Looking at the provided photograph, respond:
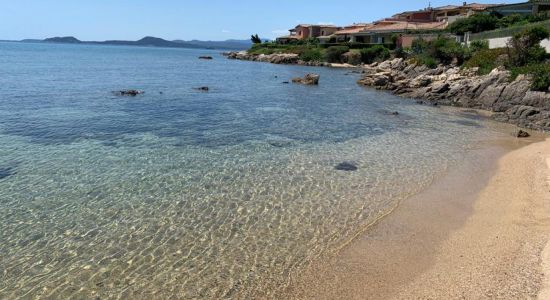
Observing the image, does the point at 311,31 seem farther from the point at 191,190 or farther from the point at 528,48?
the point at 191,190

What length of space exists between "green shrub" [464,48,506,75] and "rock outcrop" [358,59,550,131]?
3.33 feet

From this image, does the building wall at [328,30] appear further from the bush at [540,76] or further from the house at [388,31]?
the bush at [540,76]

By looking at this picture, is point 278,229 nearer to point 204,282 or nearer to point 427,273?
point 204,282

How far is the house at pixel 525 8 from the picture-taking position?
248ft

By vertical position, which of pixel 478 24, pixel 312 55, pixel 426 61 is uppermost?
pixel 478 24

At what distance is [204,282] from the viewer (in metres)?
9.67

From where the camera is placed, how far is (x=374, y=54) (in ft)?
309

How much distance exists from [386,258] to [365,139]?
14.1 metres

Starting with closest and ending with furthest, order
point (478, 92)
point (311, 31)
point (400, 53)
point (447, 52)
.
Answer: point (478, 92), point (447, 52), point (400, 53), point (311, 31)

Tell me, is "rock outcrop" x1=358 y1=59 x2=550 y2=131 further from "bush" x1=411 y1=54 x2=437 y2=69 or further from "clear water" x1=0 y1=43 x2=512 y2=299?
"clear water" x1=0 y1=43 x2=512 y2=299

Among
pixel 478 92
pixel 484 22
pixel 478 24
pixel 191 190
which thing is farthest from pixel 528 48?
pixel 191 190

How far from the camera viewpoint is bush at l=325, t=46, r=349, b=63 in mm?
100500

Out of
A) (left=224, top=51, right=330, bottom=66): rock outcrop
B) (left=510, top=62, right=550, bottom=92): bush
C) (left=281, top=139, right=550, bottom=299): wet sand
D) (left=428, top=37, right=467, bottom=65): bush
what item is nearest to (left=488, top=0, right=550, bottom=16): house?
(left=428, top=37, right=467, bottom=65): bush

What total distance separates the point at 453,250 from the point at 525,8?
279 feet
